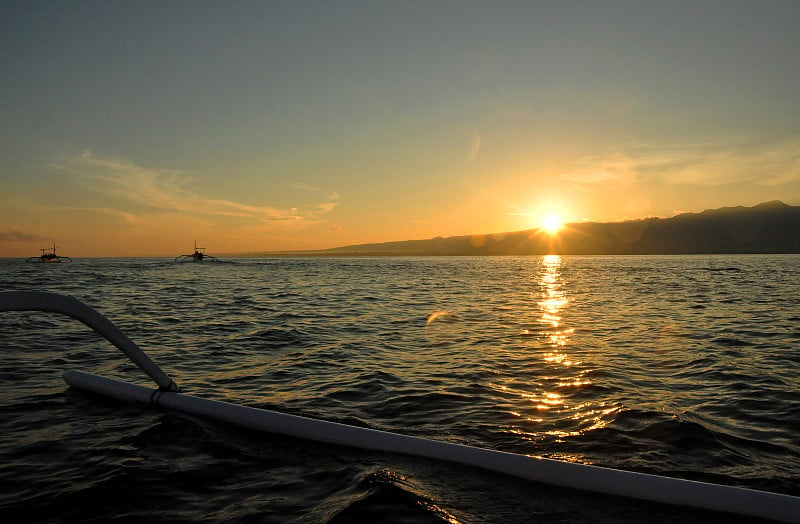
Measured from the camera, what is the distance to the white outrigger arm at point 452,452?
13.6 feet

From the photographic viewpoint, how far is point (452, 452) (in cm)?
543

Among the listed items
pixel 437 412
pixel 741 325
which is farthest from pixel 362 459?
pixel 741 325

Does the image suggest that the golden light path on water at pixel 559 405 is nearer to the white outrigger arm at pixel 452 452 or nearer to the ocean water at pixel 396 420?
the ocean water at pixel 396 420

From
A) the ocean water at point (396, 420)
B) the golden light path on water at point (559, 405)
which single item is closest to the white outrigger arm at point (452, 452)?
the ocean water at point (396, 420)

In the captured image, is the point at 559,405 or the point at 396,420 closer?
the point at 396,420

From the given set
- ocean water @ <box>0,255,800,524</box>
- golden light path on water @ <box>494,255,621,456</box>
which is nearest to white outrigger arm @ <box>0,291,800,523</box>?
ocean water @ <box>0,255,800,524</box>

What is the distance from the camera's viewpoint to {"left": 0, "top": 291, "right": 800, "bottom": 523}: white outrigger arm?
4.15m

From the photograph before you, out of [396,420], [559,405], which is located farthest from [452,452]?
[559,405]

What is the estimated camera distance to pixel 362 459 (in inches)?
224

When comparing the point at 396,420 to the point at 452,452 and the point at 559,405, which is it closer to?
the point at 452,452

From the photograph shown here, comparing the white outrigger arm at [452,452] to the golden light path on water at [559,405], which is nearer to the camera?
the white outrigger arm at [452,452]

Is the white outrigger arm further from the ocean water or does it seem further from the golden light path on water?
the golden light path on water

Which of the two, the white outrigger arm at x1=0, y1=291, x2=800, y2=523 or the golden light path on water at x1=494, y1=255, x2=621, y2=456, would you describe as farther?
the golden light path on water at x1=494, y1=255, x2=621, y2=456

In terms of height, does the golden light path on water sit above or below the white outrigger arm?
below
